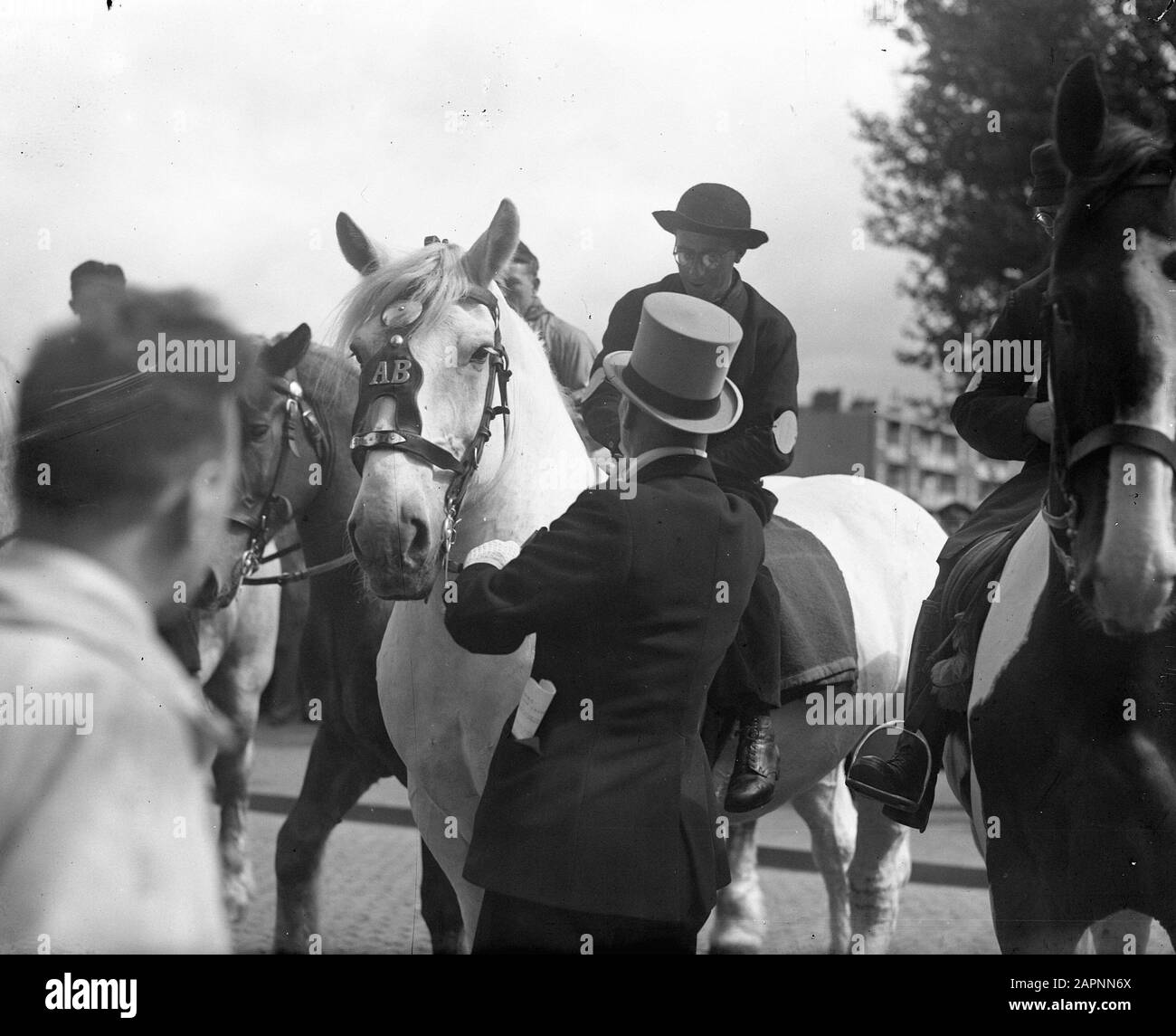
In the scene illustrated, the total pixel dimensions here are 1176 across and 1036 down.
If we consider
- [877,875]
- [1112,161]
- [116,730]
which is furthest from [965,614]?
[116,730]

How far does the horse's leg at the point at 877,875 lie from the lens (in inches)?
217

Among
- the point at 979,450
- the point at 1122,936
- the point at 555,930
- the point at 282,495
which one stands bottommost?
the point at 1122,936

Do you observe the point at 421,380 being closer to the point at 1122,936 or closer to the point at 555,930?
the point at 555,930

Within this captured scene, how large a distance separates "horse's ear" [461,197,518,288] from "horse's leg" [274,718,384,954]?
69.1 inches

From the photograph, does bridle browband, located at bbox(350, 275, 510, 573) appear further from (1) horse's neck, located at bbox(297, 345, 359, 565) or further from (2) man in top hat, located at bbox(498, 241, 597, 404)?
(1) horse's neck, located at bbox(297, 345, 359, 565)

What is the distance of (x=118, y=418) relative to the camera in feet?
8.80

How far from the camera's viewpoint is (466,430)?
13.5 ft

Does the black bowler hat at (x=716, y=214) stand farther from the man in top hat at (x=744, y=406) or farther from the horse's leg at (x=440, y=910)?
the horse's leg at (x=440, y=910)

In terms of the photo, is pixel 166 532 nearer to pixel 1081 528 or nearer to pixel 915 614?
pixel 1081 528

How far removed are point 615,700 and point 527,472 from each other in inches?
41.9

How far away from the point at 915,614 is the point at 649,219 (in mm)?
1918

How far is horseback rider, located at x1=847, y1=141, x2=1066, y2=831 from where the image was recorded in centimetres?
402

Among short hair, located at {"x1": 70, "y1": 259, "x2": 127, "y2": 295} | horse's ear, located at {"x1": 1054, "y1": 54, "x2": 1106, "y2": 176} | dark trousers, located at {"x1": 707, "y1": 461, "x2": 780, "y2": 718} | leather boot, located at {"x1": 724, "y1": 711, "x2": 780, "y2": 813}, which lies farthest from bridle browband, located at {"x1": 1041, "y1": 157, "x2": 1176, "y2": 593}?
short hair, located at {"x1": 70, "y1": 259, "x2": 127, "y2": 295}

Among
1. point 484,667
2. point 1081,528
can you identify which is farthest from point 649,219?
point 1081,528
